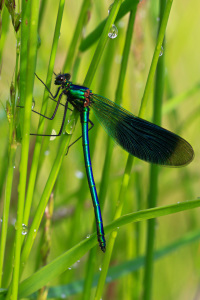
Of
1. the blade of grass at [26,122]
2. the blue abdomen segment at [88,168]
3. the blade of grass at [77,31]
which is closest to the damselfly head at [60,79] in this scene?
the blue abdomen segment at [88,168]

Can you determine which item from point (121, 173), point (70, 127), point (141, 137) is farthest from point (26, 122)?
point (121, 173)

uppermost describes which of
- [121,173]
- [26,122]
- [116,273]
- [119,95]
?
[121,173]

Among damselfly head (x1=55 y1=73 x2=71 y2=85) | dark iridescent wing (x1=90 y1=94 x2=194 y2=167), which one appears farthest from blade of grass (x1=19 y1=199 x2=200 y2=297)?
damselfly head (x1=55 y1=73 x2=71 y2=85)

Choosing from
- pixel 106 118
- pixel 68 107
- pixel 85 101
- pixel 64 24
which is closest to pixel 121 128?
pixel 106 118

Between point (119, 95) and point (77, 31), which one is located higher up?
point (77, 31)

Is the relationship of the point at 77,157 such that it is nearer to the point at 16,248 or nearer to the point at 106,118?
the point at 106,118

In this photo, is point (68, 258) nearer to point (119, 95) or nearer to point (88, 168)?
point (119, 95)

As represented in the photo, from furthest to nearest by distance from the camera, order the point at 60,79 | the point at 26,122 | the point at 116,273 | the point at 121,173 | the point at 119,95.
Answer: the point at 121,173, the point at 60,79, the point at 116,273, the point at 119,95, the point at 26,122

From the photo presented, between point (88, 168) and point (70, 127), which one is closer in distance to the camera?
point (70, 127)

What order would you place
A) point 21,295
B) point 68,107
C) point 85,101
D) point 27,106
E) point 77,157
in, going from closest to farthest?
1. point 27,106
2. point 21,295
3. point 68,107
4. point 85,101
5. point 77,157

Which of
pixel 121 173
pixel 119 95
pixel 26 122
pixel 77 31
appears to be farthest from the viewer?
pixel 121 173
